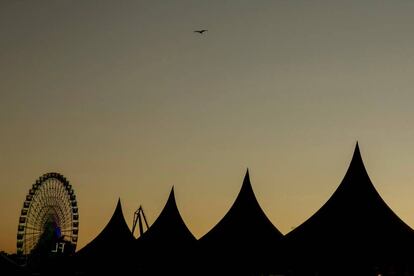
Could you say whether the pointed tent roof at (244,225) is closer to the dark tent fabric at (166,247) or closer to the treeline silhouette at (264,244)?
the treeline silhouette at (264,244)

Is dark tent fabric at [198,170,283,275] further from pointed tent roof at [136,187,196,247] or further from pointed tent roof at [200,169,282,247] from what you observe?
pointed tent roof at [136,187,196,247]

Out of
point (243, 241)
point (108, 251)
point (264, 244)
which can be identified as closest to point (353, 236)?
point (264, 244)

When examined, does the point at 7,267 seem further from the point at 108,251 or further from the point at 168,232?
the point at 168,232

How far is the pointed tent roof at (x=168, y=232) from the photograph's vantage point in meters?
39.8

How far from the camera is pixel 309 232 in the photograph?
29.8 m

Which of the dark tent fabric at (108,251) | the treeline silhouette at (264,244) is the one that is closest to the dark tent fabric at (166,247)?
the treeline silhouette at (264,244)

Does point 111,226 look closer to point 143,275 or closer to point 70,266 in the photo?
point 70,266

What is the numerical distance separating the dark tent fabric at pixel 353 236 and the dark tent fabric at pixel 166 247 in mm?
10208

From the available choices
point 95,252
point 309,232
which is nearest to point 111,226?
point 95,252

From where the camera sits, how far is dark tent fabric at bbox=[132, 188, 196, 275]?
3828 centimetres

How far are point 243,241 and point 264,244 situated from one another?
1392 millimetres

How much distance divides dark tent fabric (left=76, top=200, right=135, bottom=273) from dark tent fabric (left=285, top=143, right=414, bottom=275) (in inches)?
677

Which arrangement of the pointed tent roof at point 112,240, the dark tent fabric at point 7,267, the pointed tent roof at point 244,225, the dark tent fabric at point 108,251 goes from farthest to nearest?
the pointed tent roof at point 112,240 < the dark tent fabric at point 108,251 < the dark tent fabric at point 7,267 < the pointed tent roof at point 244,225

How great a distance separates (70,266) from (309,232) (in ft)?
72.6
